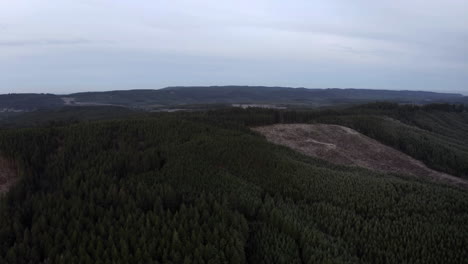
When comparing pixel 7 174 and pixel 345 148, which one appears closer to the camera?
pixel 7 174

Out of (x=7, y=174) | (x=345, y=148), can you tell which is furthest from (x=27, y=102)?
(x=345, y=148)

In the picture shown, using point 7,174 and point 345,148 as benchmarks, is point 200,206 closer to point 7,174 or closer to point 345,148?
point 7,174

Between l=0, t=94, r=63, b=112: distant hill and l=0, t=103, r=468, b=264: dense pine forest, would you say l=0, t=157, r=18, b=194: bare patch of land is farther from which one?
l=0, t=94, r=63, b=112: distant hill

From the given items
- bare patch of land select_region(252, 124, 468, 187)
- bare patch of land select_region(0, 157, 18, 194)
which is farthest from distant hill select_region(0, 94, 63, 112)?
bare patch of land select_region(0, 157, 18, 194)

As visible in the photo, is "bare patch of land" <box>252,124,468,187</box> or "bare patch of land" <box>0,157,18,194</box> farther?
"bare patch of land" <box>252,124,468,187</box>

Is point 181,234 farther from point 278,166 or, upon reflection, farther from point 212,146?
point 212,146

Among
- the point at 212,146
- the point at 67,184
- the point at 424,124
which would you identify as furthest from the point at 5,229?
the point at 424,124
